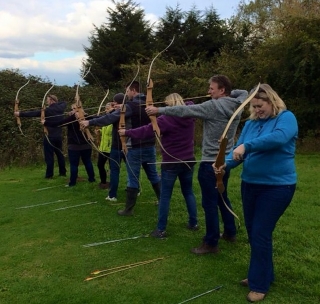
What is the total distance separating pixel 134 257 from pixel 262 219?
5.43ft

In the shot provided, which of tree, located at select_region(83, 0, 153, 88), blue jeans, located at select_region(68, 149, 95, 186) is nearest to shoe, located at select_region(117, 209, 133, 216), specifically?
blue jeans, located at select_region(68, 149, 95, 186)

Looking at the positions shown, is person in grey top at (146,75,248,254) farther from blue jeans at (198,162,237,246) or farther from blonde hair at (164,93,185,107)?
blonde hair at (164,93,185,107)

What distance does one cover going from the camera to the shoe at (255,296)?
11.1ft

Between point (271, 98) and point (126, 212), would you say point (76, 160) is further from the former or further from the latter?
point (271, 98)

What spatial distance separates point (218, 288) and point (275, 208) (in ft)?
2.96

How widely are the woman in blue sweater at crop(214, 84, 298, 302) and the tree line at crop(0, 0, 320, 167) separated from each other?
5804 mm

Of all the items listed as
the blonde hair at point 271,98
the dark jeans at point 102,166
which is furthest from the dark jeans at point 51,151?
the blonde hair at point 271,98

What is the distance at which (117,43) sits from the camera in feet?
66.7

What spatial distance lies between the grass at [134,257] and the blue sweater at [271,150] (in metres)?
0.98

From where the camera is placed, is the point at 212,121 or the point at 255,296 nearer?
the point at 255,296

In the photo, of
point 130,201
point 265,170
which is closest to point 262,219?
point 265,170

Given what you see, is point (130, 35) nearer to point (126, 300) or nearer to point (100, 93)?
point (100, 93)

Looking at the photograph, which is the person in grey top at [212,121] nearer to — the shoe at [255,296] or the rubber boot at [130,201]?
the shoe at [255,296]

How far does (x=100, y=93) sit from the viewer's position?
58.1 feet
